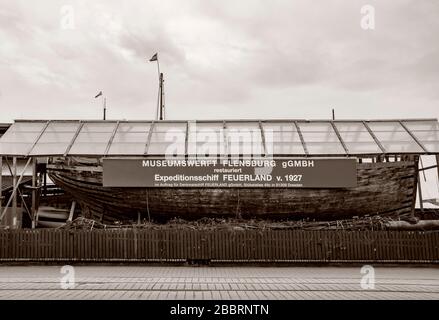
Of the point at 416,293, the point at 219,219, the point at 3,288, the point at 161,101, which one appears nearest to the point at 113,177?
the point at 219,219

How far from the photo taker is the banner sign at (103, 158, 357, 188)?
17.5 metres

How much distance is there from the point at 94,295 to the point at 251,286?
3.66 metres

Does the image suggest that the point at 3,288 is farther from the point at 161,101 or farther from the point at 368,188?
the point at 161,101

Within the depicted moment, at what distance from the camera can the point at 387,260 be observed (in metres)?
15.1

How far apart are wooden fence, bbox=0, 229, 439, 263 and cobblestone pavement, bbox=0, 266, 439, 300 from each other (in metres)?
0.54

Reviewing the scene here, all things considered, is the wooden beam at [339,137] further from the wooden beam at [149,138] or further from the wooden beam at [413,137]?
the wooden beam at [149,138]

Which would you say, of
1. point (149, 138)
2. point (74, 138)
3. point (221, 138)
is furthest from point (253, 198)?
point (74, 138)

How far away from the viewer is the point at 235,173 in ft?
57.8

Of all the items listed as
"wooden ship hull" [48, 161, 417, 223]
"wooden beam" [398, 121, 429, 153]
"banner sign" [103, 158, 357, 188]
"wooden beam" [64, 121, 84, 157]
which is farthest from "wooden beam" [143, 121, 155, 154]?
Answer: "wooden beam" [398, 121, 429, 153]

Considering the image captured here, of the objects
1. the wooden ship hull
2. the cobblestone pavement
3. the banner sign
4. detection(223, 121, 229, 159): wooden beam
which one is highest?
detection(223, 121, 229, 159): wooden beam

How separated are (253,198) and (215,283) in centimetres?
803

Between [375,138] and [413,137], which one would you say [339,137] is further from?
[413,137]

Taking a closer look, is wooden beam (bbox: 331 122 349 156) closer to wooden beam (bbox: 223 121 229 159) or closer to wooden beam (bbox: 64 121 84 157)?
wooden beam (bbox: 223 121 229 159)

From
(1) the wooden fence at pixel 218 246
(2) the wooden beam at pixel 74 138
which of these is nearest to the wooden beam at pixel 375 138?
(1) the wooden fence at pixel 218 246
